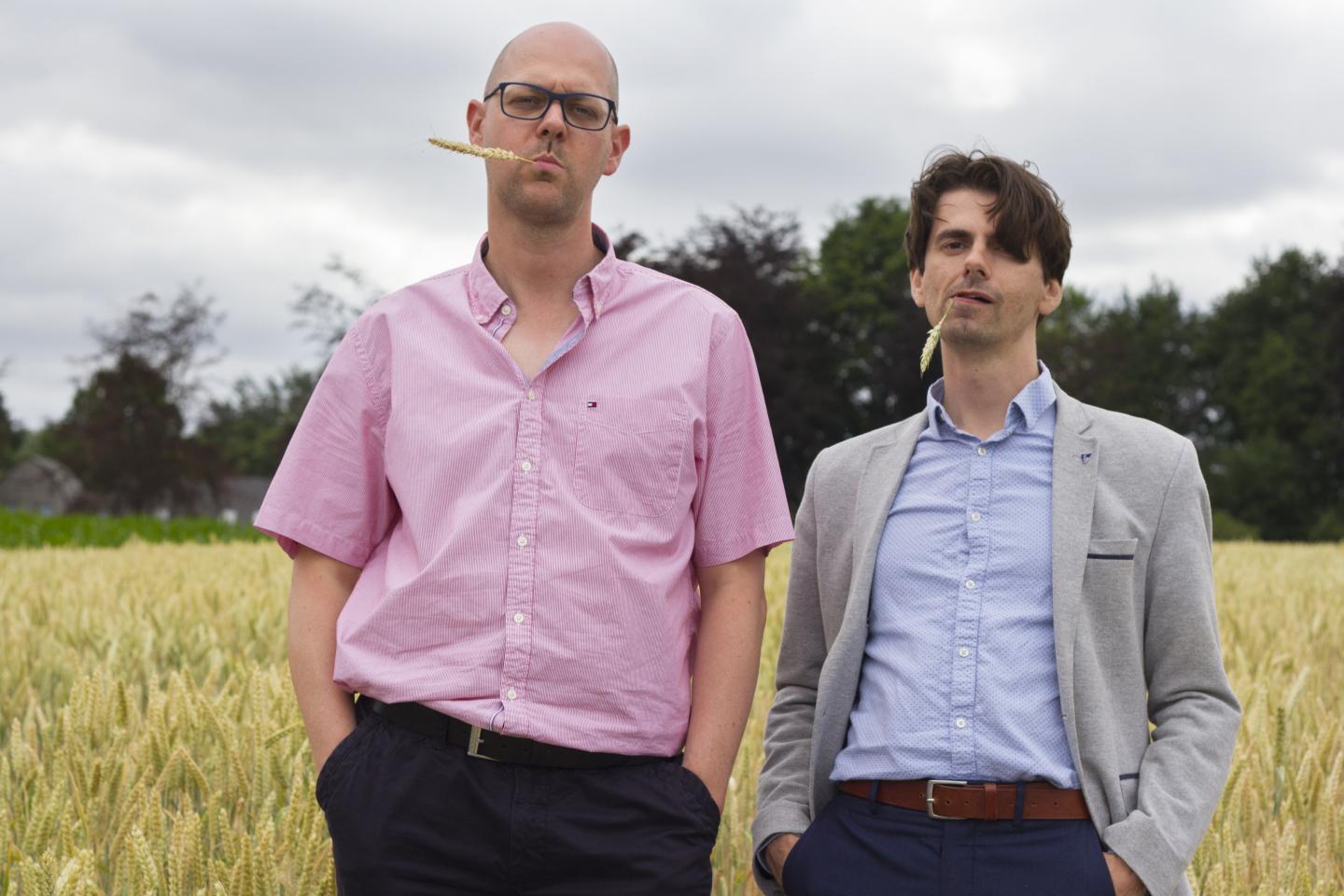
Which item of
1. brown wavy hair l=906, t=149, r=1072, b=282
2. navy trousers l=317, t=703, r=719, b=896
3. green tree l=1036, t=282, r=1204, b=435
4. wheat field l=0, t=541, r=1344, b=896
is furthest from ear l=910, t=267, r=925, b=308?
green tree l=1036, t=282, r=1204, b=435

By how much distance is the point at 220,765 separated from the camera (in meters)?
3.46

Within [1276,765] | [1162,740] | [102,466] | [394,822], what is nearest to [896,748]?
[1162,740]

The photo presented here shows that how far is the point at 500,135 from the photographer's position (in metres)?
2.19

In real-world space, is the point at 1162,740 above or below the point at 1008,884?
above

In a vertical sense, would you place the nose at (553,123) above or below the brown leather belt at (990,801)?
above

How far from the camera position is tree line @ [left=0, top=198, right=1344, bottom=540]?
31078 millimetres

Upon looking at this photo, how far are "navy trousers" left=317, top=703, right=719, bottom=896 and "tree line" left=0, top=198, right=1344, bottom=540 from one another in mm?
23894

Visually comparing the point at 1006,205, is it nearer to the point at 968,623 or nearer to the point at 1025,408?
the point at 1025,408

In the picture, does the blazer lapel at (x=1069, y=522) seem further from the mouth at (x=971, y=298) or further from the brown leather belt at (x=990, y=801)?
the mouth at (x=971, y=298)

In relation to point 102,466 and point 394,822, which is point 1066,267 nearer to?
point 394,822

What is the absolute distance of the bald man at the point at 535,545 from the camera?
209 cm

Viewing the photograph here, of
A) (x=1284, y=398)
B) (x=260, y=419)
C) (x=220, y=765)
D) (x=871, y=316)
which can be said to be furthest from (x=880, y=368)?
(x=260, y=419)

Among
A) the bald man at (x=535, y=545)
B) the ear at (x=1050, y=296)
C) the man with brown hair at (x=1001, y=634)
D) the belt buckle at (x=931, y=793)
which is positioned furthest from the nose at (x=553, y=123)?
the belt buckle at (x=931, y=793)

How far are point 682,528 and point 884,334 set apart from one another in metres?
33.0
